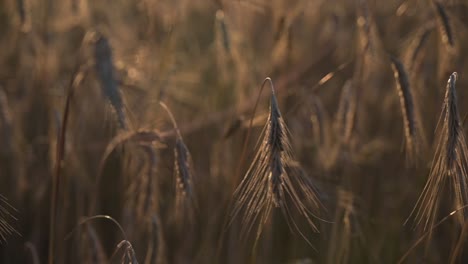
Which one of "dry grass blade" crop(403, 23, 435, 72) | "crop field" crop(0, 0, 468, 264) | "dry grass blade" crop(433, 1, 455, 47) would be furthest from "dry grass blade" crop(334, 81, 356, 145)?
"dry grass blade" crop(433, 1, 455, 47)

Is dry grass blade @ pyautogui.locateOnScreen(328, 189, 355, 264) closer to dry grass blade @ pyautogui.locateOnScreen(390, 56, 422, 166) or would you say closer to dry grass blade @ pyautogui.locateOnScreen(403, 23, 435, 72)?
dry grass blade @ pyautogui.locateOnScreen(390, 56, 422, 166)

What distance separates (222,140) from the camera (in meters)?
1.93

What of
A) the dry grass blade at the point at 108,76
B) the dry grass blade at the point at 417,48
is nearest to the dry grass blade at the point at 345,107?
the dry grass blade at the point at 417,48

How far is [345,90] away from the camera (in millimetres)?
2201

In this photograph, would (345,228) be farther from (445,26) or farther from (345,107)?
(445,26)

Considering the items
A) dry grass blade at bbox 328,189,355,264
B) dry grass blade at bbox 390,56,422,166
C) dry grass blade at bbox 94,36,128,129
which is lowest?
dry grass blade at bbox 328,189,355,264

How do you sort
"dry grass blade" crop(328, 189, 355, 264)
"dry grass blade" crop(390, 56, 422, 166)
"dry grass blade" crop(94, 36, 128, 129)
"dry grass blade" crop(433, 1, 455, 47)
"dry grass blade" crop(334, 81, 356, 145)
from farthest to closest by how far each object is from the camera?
"dry grass blade" crop(334, 81, 356, 145)
"dry grass blade" crop(433, 1, 455, 47)
"dry grass blade" crop(328, 189, 355, 264)
"dry grass blade" crop(390, 56, 422, 166)
"dry grass blade" crop(94, 36, 128, 129)

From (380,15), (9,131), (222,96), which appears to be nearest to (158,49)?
(222,96)

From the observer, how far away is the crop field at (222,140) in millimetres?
1667

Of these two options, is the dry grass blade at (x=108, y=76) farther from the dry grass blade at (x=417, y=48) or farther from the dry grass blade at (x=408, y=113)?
the dry grass blade at (x=417, y=48)

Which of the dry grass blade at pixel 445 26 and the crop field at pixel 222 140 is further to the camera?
the dry grass blade at pixel 445 26

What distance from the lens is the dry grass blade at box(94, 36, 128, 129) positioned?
1.53 metres

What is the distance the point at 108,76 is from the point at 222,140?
18.3 inches

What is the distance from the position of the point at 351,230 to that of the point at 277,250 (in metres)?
0.72
